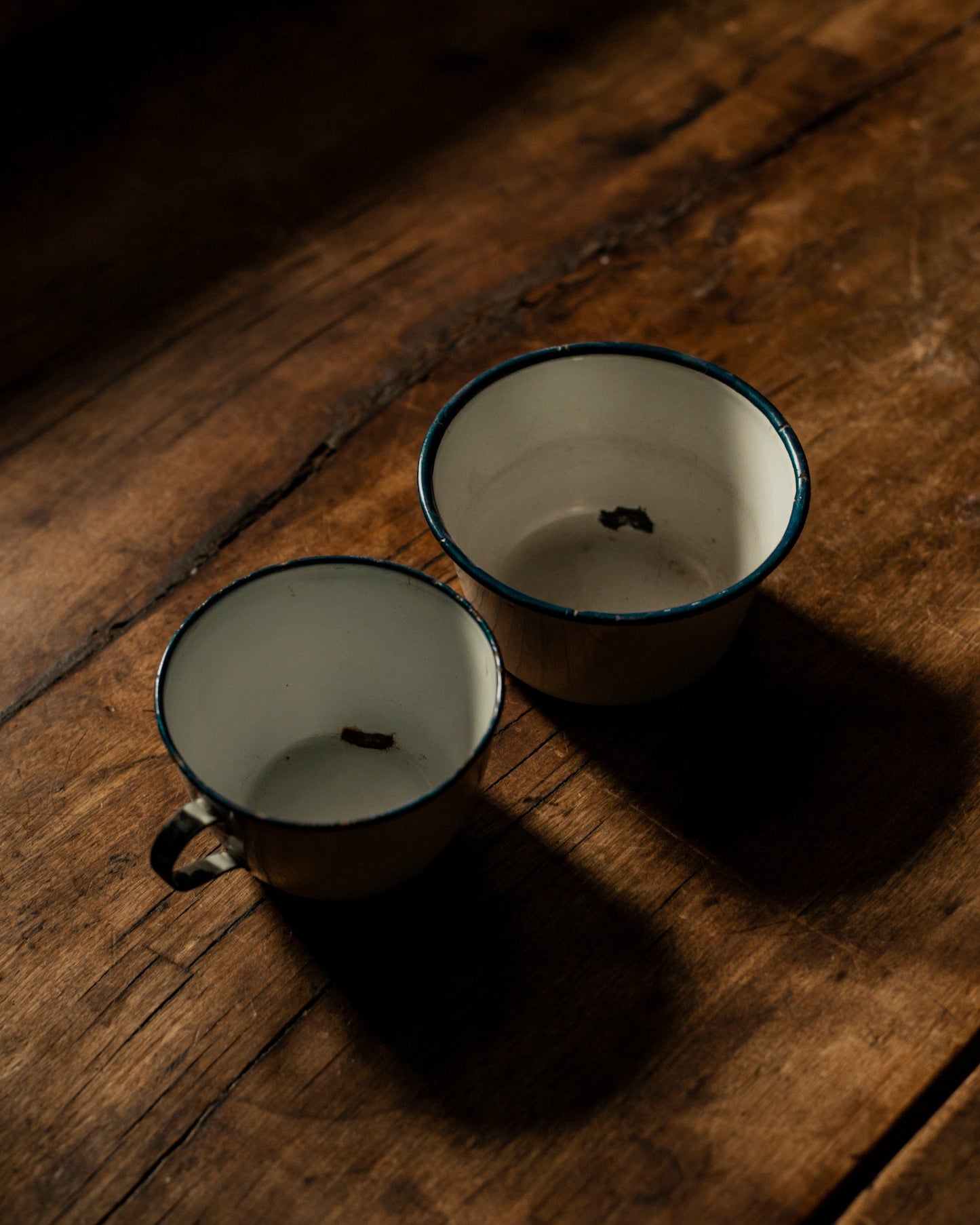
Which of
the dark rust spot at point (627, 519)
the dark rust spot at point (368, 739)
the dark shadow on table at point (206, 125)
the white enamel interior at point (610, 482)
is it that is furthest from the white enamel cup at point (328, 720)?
the dark shadow on table at point (206, 125)

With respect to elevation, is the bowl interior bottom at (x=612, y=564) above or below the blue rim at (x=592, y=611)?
below

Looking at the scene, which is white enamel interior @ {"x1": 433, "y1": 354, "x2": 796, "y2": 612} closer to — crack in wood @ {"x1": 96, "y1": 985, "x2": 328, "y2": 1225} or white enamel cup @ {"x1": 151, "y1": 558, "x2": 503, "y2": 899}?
white enamel cup @ {"x1": 151, "y1": 558, "x2": 503, "y2": 899}

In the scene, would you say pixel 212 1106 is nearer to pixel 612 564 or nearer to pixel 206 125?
pixel 612 564

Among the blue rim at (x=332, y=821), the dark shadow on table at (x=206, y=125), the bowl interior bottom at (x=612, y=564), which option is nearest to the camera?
the blue rim at (x=332, y=821)

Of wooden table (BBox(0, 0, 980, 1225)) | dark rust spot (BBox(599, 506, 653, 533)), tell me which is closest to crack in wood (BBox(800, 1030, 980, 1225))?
wooden table (BBox(0, 0, 980, 1225))

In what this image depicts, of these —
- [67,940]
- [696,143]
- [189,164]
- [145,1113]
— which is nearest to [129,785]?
[67,940]

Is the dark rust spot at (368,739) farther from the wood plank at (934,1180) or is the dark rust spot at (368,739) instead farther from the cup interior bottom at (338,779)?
the wood plank at (934,1180)

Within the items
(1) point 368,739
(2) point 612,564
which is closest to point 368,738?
(1) point 368,739
